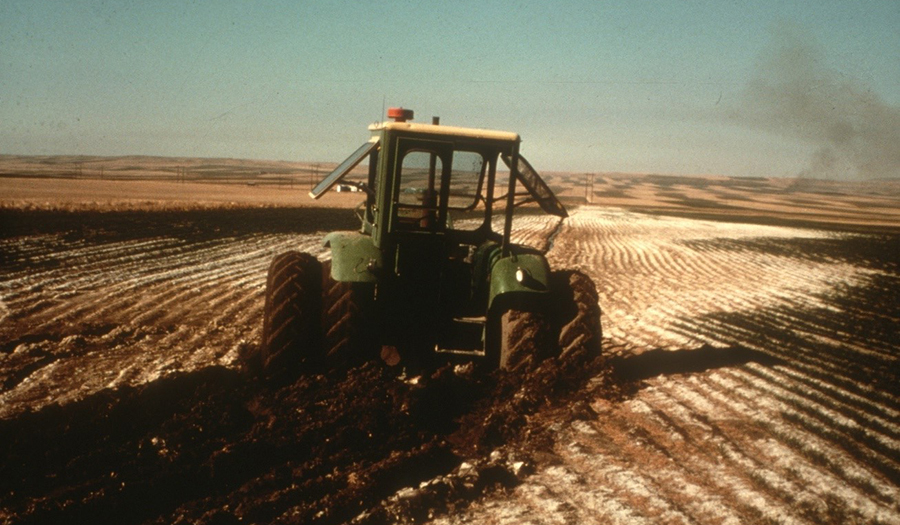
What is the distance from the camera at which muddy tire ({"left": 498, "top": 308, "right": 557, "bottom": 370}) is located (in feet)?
17.7

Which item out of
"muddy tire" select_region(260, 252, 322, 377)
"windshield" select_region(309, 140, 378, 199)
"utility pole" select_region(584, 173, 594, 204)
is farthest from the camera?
"utility pole" select_region(584, 173, 594, 204)

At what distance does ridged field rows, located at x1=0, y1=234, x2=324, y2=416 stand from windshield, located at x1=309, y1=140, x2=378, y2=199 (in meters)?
1.93

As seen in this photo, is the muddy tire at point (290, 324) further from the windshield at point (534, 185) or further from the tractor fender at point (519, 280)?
the windshield at point (534, 185)

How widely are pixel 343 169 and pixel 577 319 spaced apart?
212cm

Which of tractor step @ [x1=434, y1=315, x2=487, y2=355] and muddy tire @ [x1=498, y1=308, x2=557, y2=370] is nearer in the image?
muddy tire @ [x1=498, y1=308, x2=557, y2=370]

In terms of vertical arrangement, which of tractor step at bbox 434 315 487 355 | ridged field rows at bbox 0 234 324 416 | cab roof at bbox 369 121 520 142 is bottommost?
ridged field rows at bbox 0 234 324 416

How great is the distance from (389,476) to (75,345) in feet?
13.9

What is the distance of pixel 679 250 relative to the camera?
70.4ft

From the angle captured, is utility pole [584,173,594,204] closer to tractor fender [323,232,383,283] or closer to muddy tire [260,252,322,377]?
tractor fender [323,232,383,283]

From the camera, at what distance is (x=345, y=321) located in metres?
5.44

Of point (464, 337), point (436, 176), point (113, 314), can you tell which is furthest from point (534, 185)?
point (113, 314)

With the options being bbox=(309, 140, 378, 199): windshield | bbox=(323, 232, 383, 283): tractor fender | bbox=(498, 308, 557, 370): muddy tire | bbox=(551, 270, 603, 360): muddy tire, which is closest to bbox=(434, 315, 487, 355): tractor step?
bbox=(498, 308, 557, 370): muddy tire

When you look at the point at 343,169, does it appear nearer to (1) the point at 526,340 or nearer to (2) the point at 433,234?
(2) the point at 433,234

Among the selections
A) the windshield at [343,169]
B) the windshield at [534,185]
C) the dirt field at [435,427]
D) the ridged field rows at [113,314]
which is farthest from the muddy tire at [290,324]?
the windshield at [534,185]
